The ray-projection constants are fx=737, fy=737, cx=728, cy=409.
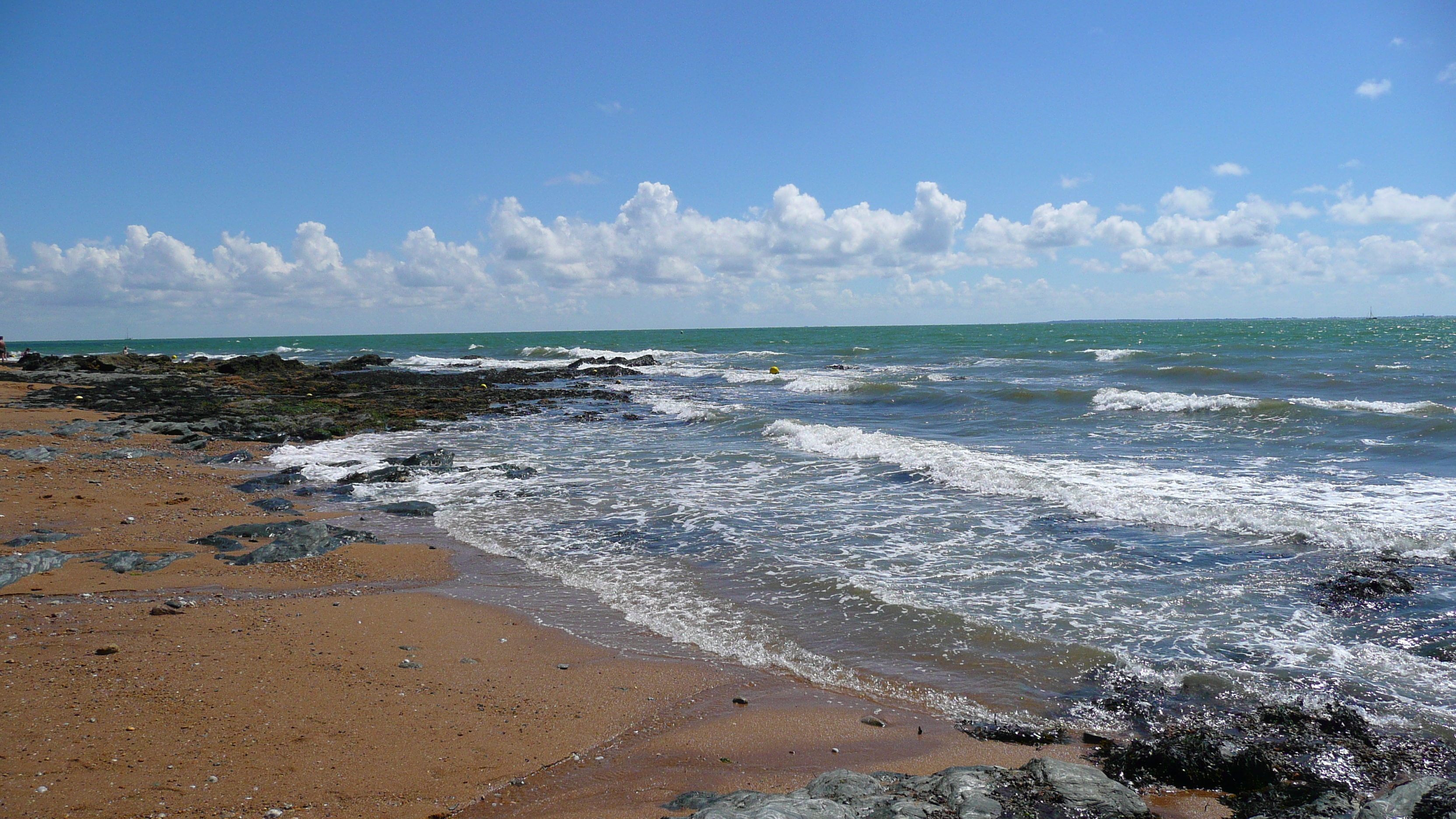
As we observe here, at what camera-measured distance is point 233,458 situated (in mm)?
14922

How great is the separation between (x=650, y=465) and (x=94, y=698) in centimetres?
1046

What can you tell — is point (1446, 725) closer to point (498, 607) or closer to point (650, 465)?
point (498, 607)

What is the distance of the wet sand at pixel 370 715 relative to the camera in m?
4.02

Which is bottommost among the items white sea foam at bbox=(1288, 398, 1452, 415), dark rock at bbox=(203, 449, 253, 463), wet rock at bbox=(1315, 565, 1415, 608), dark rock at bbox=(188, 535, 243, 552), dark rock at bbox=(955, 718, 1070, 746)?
dark rock at bbox=(955, 718, 1070, 746)

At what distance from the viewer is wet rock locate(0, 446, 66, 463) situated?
1303cm

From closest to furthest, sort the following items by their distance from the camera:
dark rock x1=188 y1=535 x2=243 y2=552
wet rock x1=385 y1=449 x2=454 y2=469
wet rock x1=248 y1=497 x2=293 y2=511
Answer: dark rock x1=188 y1=535 x2=243 y2=552 < wet rock x1=248 y1=497 x2=293 y2=511 < wet rock x1=385 y1=449 x2=454 y2=469

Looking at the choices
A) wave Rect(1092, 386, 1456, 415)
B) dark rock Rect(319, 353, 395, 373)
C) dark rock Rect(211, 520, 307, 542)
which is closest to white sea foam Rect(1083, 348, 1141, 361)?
wave Rect(1092, 386, 1456, 415)

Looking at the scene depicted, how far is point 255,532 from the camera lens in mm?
9250

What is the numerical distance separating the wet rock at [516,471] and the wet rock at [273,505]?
3585 millimetres

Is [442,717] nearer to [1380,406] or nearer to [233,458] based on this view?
[233,458]

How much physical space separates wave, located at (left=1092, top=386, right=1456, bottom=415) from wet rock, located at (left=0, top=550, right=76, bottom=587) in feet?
75.5

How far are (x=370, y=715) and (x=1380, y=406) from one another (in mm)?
25123

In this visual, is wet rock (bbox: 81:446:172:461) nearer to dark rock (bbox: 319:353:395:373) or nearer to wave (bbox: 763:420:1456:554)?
wave (bbox: 763:420:1456:554)

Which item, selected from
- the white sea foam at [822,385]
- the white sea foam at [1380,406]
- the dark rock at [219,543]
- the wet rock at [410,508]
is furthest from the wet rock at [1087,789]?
the white sea foam at [822,385]
